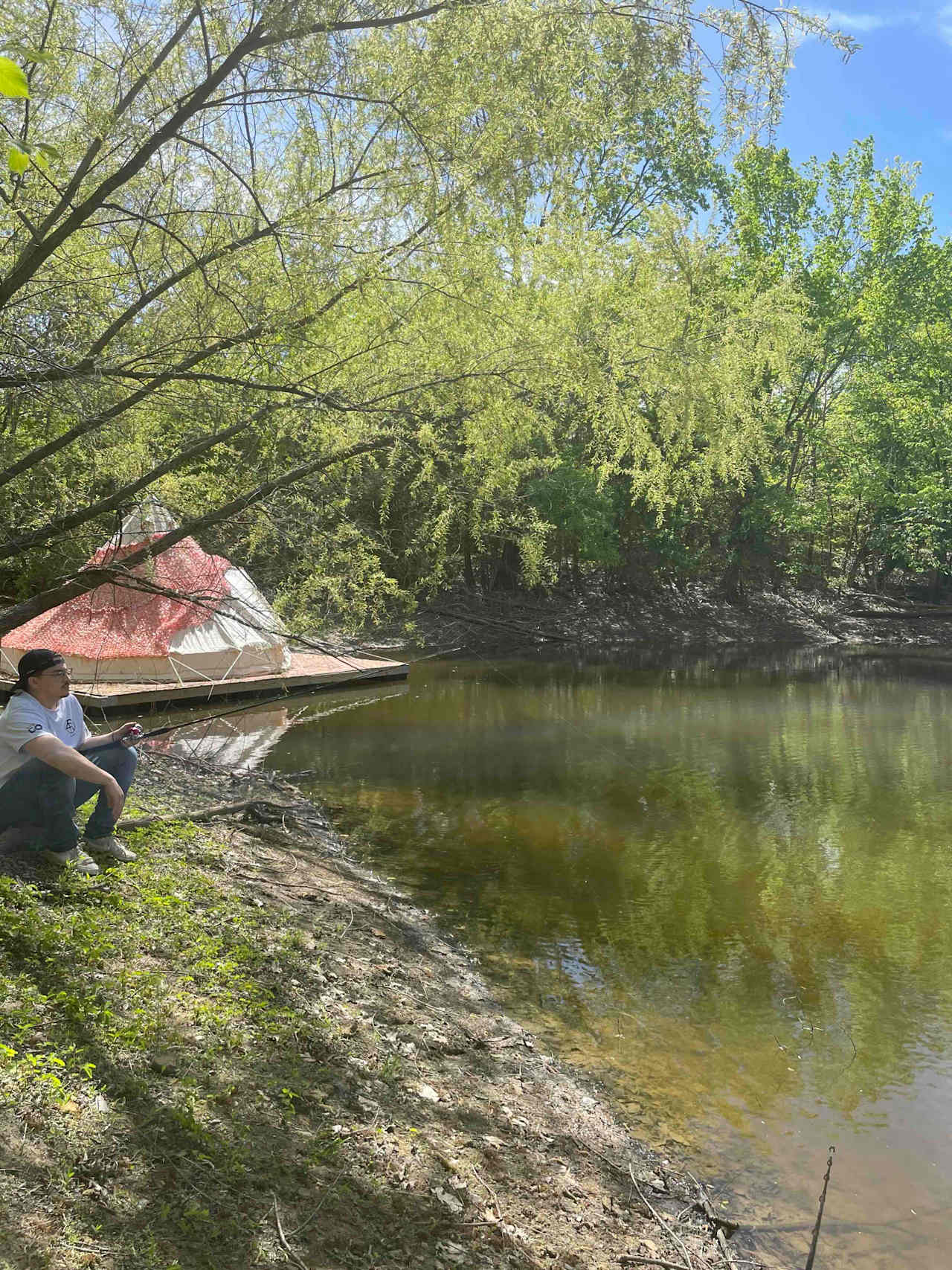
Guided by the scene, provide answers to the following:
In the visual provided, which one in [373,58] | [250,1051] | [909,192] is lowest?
[250,1051]

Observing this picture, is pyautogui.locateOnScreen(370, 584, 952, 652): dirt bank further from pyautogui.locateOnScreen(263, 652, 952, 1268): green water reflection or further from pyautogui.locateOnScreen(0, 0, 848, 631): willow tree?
pyautogui.locateOnScreen(0, 0, 848, 631): willow tree

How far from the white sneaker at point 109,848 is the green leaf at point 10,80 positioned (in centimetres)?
422

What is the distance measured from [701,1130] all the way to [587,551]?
2042cm

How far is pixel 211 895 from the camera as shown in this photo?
4.97 metres

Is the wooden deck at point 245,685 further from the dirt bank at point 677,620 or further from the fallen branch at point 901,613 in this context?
the fallen branch at point 901,613

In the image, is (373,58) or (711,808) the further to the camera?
(711,808)

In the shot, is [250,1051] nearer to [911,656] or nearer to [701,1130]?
[701,1130]

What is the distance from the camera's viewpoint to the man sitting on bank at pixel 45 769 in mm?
4246

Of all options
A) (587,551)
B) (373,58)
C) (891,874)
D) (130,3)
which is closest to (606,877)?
(891,874)

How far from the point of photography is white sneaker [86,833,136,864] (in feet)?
16.3

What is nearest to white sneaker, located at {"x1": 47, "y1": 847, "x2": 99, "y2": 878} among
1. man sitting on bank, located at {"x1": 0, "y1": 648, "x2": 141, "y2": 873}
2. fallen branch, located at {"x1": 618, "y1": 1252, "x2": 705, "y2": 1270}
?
man sitting on bank, located at {"x1": 0, "y1": 648, "x2": 141, "y2": 873}

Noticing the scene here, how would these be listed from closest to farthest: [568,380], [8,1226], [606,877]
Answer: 1. [8,1226]
2. [568,380]
3. [606,877]

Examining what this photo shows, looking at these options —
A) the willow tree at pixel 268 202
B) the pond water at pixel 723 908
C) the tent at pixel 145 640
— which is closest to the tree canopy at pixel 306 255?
the willow tree at pixel 268 202

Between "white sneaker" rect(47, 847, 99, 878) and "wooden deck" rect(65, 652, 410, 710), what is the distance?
682 cm
